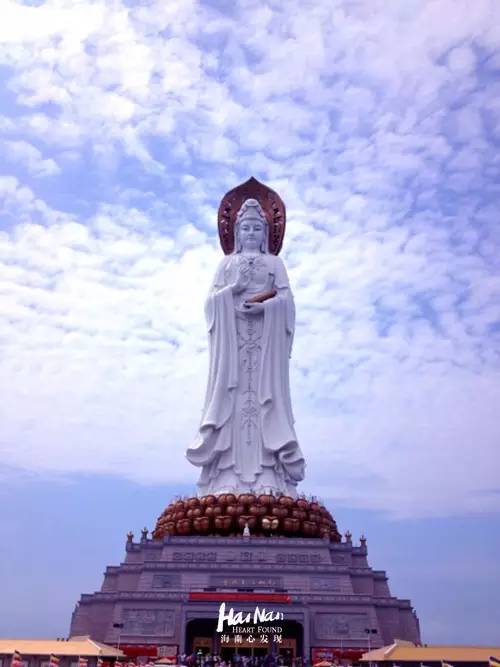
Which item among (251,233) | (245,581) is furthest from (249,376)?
(245,581)

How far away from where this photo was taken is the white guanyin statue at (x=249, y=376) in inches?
923

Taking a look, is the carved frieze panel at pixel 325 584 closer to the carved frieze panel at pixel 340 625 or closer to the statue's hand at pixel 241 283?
the carved frieze panel at pixel 340 625

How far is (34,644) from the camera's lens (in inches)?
595

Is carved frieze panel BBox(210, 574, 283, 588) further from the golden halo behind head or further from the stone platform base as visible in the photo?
the golden halo behind head

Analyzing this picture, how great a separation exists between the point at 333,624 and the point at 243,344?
9.58m

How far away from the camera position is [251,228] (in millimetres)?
26547

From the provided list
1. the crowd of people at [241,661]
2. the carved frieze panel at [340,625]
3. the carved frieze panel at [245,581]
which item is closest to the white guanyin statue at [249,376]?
the carved frieze panel at [245,581]

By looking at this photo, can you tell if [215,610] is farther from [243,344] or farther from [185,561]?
[243,344]

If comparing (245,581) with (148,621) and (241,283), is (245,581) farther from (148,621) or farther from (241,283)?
(241,283)

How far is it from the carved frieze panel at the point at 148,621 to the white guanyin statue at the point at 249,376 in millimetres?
5052

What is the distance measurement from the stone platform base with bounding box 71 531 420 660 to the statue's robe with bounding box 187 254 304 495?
2.82 meters

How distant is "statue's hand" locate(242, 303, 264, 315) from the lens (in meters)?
25.3

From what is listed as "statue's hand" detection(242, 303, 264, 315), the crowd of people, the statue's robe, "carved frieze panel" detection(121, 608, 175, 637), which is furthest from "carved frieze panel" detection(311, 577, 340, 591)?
"statue's hand" detection(242, 303, 264, 315)

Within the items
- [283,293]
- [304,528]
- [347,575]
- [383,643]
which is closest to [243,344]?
[283,293]
